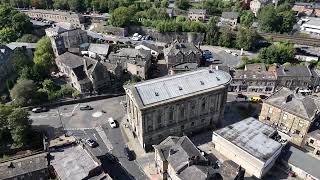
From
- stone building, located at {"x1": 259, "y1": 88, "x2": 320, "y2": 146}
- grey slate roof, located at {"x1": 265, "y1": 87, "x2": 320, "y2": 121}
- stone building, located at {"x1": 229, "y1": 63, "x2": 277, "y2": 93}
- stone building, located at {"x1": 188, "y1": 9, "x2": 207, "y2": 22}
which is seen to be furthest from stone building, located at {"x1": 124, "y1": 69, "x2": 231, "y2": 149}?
stone building, located at {"x1": 188, "y1": 9, "x2": 207, "y2": 22}

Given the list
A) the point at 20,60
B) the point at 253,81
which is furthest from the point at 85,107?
the point at 253,81

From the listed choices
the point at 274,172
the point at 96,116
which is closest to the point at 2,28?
the point at 96,116

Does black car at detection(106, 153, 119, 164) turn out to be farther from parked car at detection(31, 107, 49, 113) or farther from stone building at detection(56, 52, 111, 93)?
stone building at detection(56, 52, 111, 93)

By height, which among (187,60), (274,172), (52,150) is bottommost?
(274,172)

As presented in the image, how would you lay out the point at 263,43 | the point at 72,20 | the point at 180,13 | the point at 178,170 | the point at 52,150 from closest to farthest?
the point at 178,170 → the point at 52,150 → the point at 263,43 → the point at 72,20 → the point at 180,13

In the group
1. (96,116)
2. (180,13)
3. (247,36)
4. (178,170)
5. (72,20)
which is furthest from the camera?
(180,13)

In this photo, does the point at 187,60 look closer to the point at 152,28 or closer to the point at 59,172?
the point at 152,28

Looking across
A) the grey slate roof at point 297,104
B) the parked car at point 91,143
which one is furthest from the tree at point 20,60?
the grey slate roof at point 297,104
